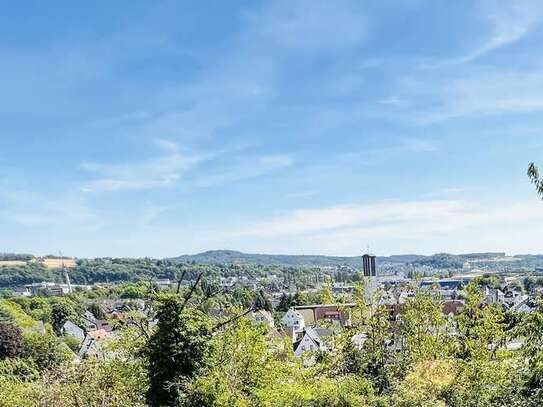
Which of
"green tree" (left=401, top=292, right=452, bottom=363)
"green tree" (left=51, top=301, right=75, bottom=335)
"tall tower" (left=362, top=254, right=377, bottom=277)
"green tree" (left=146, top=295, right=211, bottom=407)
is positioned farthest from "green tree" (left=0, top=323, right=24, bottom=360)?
"tall tower" (left=362, top=254, right=377, bottom=277)

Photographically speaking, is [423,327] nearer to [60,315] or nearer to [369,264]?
[369,264]

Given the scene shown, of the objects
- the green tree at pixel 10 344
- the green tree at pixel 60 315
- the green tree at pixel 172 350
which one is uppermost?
the green tree at pixel 172 350

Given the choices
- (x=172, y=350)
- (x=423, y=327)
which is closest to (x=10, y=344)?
(x=172, y=350)

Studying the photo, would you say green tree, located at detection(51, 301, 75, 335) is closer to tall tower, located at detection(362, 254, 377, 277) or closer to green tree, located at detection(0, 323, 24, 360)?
green tree, located at detection(0, 323, 24, 360)

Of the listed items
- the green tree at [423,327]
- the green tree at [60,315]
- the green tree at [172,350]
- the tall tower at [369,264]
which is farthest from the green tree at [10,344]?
the tall tower at [369,264]

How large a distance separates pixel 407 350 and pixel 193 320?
5294 mm

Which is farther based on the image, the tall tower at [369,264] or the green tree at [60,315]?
the green tree at [60,315]

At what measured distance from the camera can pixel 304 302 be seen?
81.8 m

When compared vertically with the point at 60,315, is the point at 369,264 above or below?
above

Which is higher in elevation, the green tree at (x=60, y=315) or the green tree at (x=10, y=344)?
the green tree at (x=10, y=344)

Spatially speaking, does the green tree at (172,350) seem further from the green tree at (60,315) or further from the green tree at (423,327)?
the green tree at (60,315)

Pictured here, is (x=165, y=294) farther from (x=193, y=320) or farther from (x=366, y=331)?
(x=366, y=331)

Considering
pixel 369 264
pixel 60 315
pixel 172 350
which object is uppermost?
pixel 369 264

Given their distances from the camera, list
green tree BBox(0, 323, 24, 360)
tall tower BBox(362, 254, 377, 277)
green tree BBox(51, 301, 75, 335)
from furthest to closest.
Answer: green tree BBox(51, 301, 75, 335) → tall tower BBox(362, 254, 377, 277) → green tree BBox(0, 323, 24, 360)
